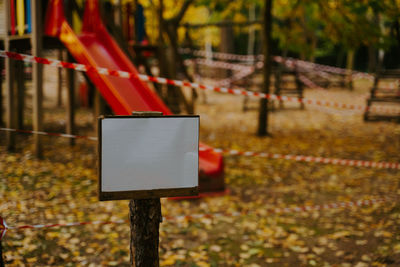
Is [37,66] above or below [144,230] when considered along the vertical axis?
above

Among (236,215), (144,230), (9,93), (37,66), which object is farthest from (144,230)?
(9,93)

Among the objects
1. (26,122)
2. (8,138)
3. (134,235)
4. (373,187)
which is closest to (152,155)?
(134,235)

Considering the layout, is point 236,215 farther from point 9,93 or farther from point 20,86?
point 20,86

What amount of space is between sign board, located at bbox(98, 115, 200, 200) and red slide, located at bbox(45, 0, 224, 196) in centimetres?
340

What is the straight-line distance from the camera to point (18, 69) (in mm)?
7375

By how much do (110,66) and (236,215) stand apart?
2.98 meters

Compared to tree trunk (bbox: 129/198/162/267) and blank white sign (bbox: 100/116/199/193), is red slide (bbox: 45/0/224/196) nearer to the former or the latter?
tree trunk (bbox: 129/198/162/267)

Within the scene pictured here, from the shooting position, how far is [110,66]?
248 inches

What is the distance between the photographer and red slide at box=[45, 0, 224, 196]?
19.0 ft

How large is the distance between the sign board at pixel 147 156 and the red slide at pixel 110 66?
3400 millimetres

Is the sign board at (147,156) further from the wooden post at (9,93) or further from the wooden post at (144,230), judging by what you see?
the wooden post at (9,93)

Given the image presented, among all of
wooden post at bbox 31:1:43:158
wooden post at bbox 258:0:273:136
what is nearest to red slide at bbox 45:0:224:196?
wooden post at bbox 31:1:43:158

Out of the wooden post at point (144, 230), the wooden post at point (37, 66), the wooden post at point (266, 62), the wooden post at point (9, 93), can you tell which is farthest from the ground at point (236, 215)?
the wooden post at point (144, 230)

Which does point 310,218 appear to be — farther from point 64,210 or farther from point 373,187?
point 64,210
